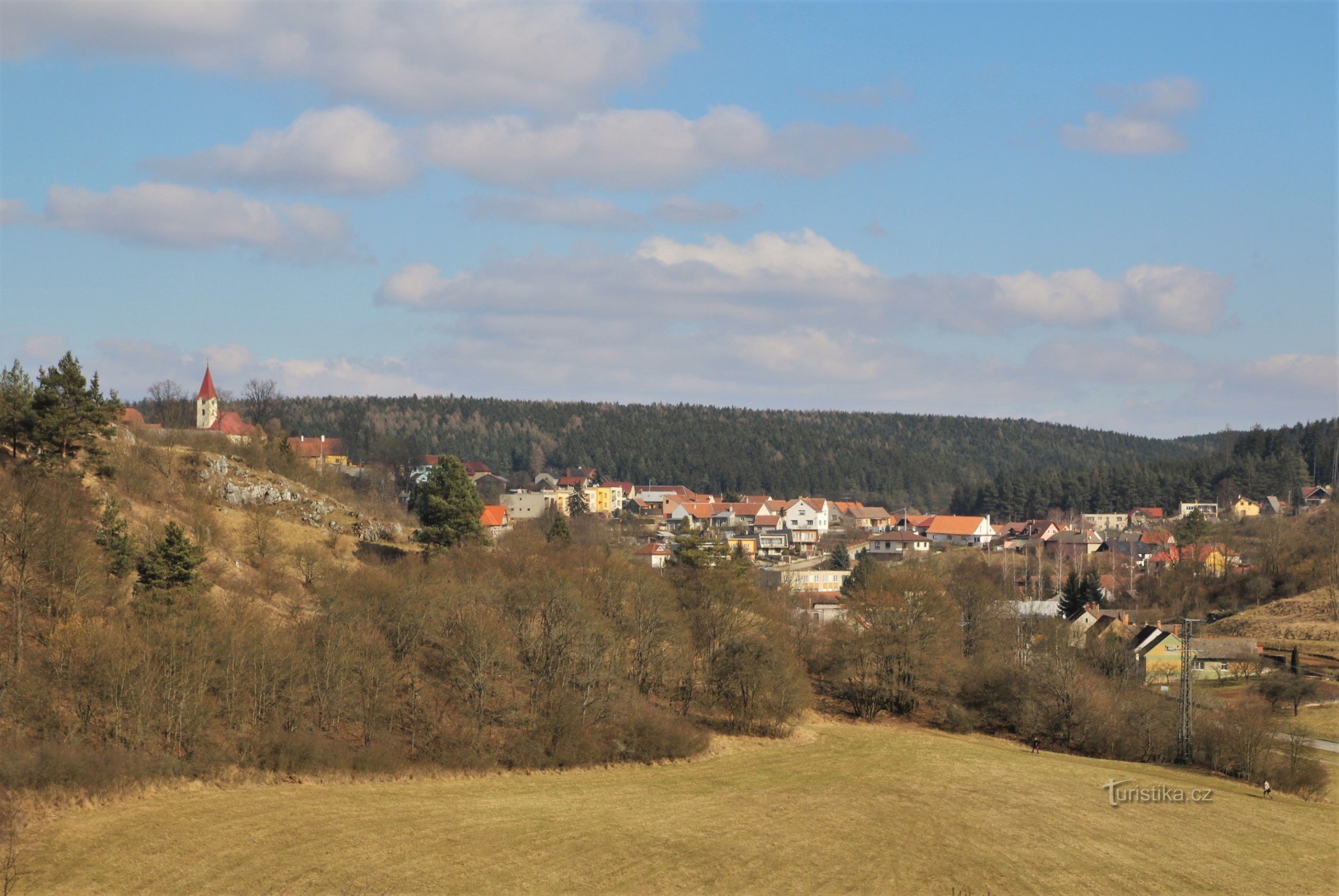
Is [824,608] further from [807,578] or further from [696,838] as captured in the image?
[696,838]

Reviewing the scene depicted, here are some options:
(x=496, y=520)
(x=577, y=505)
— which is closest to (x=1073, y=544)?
(x=577, y=505)

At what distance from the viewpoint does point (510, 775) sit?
40.1 m

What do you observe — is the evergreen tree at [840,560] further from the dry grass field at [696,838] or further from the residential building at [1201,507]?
the residential building at [1201,507]

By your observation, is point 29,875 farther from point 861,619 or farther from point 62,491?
point 861,619

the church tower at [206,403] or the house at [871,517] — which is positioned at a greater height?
the church tower at [206,403]

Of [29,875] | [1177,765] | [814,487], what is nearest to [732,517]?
[814,487]

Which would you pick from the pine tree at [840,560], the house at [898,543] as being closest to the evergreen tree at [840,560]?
the pine tree at [840,560]

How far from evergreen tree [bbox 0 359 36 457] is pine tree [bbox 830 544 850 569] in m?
71.0

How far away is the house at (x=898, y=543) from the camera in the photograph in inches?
4956

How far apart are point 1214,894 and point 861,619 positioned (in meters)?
27.6

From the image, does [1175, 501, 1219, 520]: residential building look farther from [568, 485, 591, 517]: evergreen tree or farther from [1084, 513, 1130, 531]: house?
[568, 485, 591, 517]: evergreen tree

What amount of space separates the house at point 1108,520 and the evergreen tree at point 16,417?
13347 cm

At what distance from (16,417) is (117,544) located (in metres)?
9.46

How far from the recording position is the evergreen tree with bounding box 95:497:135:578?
40.4m
